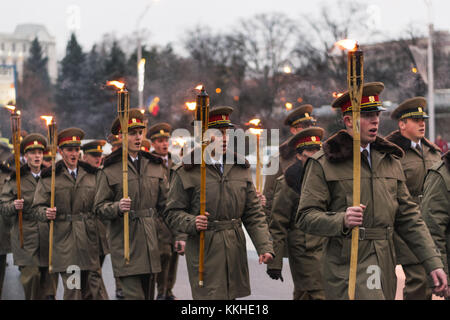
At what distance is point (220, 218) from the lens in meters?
7.09

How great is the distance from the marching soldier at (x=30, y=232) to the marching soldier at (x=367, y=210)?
505 centimetres

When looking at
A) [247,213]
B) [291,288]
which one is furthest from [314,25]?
[247,213]

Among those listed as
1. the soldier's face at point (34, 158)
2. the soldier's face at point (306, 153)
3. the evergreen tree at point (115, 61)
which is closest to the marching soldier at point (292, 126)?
the soldier's face at point (306, 153)

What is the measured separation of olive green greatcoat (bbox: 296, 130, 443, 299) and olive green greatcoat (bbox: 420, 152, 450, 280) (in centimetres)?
33

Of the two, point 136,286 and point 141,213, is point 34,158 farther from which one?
point 136,286

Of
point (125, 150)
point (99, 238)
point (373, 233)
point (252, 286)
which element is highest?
point (125, 150)

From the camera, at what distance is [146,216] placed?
855cm

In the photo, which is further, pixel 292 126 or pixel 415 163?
pixel 292 126

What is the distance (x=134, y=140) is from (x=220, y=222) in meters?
2.12

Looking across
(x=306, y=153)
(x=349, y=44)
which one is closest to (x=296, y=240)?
(x=306, y=153)

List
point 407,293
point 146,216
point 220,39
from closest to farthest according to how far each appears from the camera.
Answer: point 407,293, point 146,216, point 220,39
